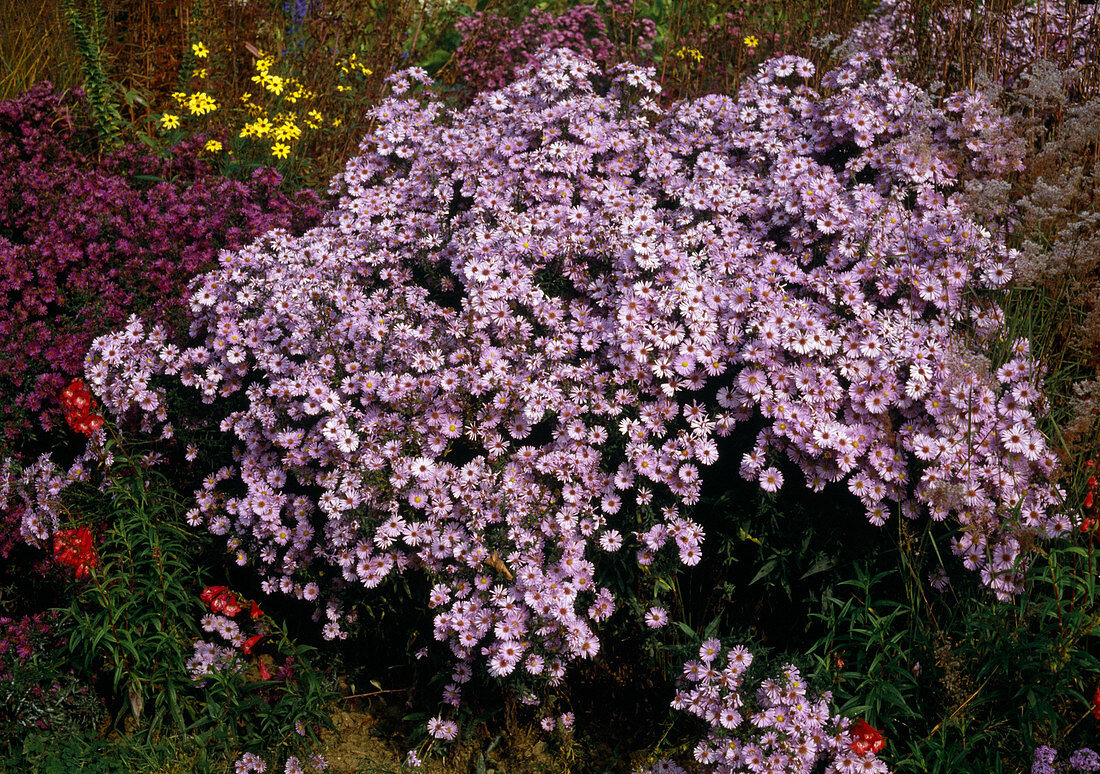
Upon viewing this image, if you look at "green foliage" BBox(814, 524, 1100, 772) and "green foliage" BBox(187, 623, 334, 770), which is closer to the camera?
"green foliage" BBox(814, 524, 1100, 772)

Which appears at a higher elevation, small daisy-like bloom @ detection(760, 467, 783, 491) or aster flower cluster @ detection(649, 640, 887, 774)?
small daisy-like bloom @ detection(760, 467, 783, 491)

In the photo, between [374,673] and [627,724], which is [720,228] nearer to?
[627,724]

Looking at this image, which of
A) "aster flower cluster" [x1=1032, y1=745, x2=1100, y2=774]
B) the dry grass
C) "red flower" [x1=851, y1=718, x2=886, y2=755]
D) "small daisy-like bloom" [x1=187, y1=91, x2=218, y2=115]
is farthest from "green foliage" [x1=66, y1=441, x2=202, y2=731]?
the dry grass

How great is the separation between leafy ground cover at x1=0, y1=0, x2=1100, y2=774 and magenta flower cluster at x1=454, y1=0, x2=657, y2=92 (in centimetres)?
267

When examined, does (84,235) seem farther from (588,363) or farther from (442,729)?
(442,729)

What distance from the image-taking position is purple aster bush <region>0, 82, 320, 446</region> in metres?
3.74

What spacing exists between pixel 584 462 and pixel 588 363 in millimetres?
381

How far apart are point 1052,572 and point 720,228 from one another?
5.76 feet

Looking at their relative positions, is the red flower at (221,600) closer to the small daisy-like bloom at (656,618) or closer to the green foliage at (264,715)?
the green foliage at (264,715)

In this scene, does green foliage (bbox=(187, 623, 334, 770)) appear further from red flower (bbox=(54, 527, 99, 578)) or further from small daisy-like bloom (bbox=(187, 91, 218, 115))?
small daisy-like bloom (bbox=(187, 91, 218, 115))

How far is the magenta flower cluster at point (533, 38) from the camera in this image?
6480mm

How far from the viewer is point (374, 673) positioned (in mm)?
3418

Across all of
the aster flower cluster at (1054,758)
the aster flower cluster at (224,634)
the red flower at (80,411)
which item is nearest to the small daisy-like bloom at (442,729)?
the aster flower cluster at (224,634)

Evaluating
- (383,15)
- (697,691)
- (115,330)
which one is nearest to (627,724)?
(697,691)
